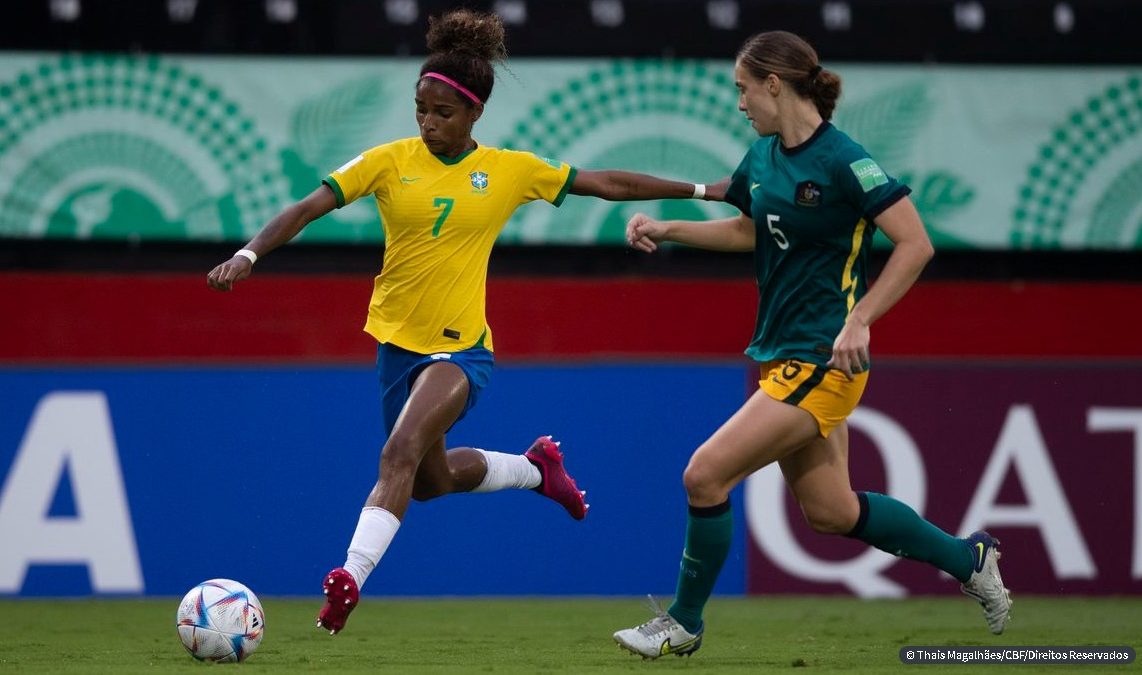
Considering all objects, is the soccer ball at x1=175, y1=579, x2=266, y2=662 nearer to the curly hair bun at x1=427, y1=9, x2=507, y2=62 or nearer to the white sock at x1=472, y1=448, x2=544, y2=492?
the white sock at x1=472, y1=448, x2=544, y2=492

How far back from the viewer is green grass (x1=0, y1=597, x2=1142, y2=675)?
6.18 m

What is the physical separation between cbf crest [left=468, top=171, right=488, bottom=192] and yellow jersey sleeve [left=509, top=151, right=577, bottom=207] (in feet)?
0.51

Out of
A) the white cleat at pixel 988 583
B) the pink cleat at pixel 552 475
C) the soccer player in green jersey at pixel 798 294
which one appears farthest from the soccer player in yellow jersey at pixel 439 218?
the white cleat at pixel 988 583

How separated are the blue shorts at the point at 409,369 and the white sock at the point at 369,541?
442mm

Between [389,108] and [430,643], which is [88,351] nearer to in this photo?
[389,108]

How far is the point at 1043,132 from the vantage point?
1059 cm

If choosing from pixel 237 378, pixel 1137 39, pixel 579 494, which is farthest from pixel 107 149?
pixel 1137 39

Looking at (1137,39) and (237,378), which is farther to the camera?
(1137,39)

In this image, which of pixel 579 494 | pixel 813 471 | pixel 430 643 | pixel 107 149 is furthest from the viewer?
pixel 107 149

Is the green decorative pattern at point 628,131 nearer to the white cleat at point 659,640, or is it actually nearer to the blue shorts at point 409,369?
the blue shorts at point 409,369

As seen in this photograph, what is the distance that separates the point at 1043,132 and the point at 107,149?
535 cm

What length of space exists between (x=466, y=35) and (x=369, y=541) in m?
1.88

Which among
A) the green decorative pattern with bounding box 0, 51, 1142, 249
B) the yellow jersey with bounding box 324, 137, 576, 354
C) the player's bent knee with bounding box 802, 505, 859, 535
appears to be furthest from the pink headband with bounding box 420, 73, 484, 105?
the green decorative pattern with bounding box 0, 51, 1142, 249

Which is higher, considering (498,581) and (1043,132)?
(1043,132)
